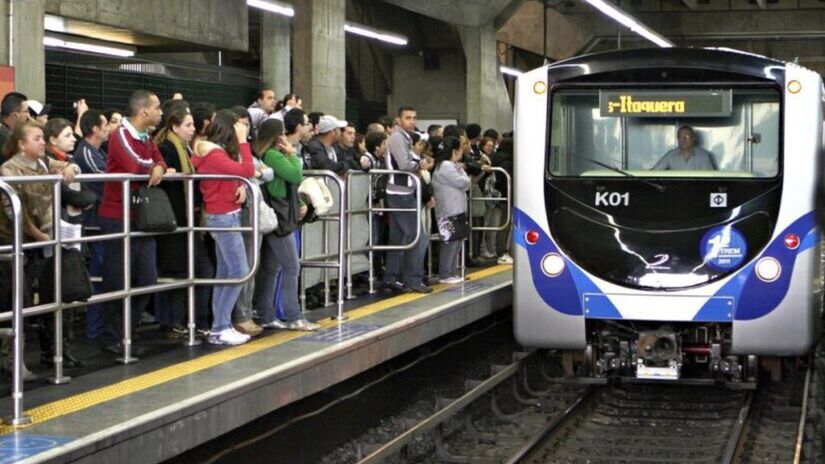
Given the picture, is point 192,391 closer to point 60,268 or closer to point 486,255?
point 60,268

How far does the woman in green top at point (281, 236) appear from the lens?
9820 millimetres

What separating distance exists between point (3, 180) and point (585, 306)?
5.03 metres

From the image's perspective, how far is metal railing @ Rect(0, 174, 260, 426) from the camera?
652cm

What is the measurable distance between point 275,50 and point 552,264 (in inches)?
623

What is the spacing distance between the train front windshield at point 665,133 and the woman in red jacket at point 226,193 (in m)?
2.67

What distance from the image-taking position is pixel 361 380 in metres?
10.8

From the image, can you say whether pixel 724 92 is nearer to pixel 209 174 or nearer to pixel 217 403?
pixel 209 174

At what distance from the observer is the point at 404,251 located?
13016 millimetres

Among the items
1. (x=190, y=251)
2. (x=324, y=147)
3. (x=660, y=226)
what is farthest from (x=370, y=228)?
(x=190, y=251)

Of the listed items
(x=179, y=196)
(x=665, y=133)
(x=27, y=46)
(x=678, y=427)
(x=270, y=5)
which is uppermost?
(x=270, y=5)

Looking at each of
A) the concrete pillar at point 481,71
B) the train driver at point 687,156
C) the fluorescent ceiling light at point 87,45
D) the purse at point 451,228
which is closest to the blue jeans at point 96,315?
the train driver at point 687,156

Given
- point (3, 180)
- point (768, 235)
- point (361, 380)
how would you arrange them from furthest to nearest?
point (361, 380) < point (768, 235) < point (3, 180)

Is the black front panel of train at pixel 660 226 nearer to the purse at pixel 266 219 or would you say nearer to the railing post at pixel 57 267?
the purse at pixel 266 219

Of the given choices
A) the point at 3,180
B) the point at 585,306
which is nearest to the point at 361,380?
the point at 585,306
